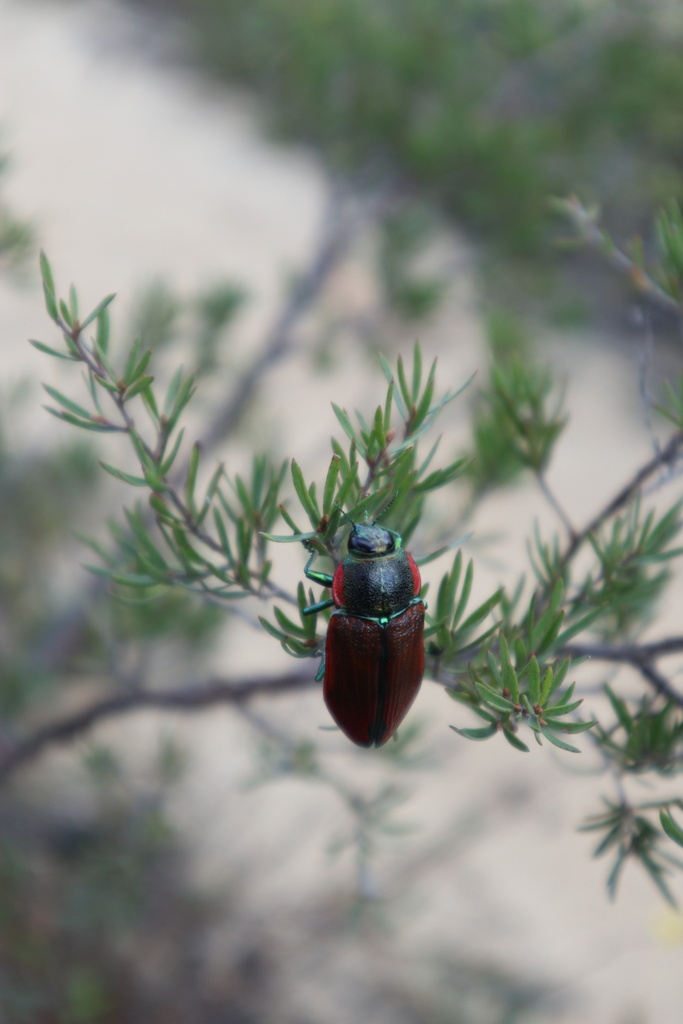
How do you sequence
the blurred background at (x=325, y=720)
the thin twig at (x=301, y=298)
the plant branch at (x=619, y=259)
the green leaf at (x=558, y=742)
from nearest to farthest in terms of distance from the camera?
the green leaf at (x=558, y=742) → the plant branch at (x=619, y=259) → the blurred background at (x=325, y=720) → the thin twig at (x=301, y=298)

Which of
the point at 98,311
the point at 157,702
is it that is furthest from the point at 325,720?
the point at 98,311

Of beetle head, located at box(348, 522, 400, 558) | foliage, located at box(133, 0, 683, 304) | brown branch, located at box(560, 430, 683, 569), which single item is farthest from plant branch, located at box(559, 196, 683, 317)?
foliage, located at box(133, 0, 683, 304)

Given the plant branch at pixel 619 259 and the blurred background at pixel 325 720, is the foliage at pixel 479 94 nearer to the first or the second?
the blurred background at pixel 325 720

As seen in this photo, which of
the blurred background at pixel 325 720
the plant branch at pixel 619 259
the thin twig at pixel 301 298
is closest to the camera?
the plant branch at pixel 619 259

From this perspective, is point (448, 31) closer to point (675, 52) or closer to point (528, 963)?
point (675, 52)

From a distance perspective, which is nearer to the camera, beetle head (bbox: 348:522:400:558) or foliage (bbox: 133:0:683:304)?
beetle head (bbox: 348:522:400:558)

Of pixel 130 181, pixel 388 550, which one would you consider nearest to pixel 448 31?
pixel 388 550

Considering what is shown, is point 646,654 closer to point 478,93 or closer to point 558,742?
point 558,742

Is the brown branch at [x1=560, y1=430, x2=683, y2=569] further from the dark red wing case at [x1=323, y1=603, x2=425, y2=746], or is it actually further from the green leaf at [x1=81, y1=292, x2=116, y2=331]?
the green leaf at [x1=81, y1=292, x2=116, y2=331]

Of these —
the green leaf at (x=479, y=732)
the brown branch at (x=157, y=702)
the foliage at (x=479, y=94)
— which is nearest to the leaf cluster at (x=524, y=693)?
the green leaf at (x=479, y=732)
